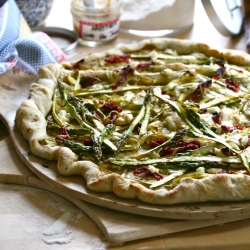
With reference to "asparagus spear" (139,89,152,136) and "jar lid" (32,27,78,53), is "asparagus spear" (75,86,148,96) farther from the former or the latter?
"jar lid" (32,27,78,53)

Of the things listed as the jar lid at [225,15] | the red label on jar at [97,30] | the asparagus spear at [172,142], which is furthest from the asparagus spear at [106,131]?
the jar lid at [225,15]

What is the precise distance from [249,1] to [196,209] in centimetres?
335

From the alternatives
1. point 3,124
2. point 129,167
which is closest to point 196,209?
point 129,167

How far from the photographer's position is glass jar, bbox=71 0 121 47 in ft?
16.3

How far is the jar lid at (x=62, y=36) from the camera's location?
510cm

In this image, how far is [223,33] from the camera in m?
5.25

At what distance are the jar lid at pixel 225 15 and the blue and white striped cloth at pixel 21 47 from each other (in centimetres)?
153

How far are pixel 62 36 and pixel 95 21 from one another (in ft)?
1.47

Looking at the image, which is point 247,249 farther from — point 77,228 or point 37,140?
point 37,140

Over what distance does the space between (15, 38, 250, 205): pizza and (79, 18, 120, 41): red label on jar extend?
2.04 feet

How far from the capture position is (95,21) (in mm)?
5027

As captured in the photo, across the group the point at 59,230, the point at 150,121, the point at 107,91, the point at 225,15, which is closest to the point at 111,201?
the point at 59,230

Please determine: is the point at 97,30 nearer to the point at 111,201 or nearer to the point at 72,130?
the point at 72,130

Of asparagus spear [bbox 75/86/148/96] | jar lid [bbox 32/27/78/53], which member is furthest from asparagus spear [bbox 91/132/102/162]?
jar lid [bbox 32/27/78/53]
